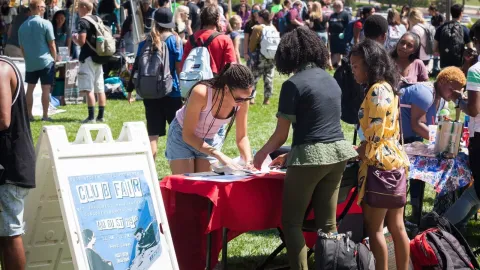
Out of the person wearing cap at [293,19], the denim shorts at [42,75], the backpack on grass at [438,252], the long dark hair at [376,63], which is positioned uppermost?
the long dark hair at [376,63]

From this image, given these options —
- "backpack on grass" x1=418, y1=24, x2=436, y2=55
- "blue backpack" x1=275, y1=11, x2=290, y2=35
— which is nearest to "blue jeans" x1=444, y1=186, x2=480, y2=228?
"backpack on grass" x1=418, y1=24, x2=436, y2=55

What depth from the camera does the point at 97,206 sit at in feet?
14.2

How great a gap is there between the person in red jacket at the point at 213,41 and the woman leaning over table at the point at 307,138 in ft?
9.79

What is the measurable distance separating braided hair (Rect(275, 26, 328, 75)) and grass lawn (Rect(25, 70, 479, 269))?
70.8 inches

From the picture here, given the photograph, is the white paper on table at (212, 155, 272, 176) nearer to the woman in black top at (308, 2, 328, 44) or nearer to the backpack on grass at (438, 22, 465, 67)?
the backpack on grass at (438, 22, 465, 67)

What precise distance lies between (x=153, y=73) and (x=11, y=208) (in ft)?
12.1

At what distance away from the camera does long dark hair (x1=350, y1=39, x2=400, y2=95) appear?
4.87 metres

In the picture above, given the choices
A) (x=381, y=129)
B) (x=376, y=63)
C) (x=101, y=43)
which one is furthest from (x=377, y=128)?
(x=101, y=43)

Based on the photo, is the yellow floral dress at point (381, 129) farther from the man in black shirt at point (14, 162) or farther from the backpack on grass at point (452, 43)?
the backpack on grass at point (452, 43)

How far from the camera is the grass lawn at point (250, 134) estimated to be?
617cm

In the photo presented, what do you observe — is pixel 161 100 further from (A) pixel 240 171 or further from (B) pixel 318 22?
(B) pixel 318 22

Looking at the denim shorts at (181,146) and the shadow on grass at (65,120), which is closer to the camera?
the denim shorts at (181,146)

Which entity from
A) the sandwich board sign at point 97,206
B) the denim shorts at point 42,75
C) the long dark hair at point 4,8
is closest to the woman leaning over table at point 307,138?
the sandwich board sign at point 97,206

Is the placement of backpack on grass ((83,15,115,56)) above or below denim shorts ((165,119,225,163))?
below
